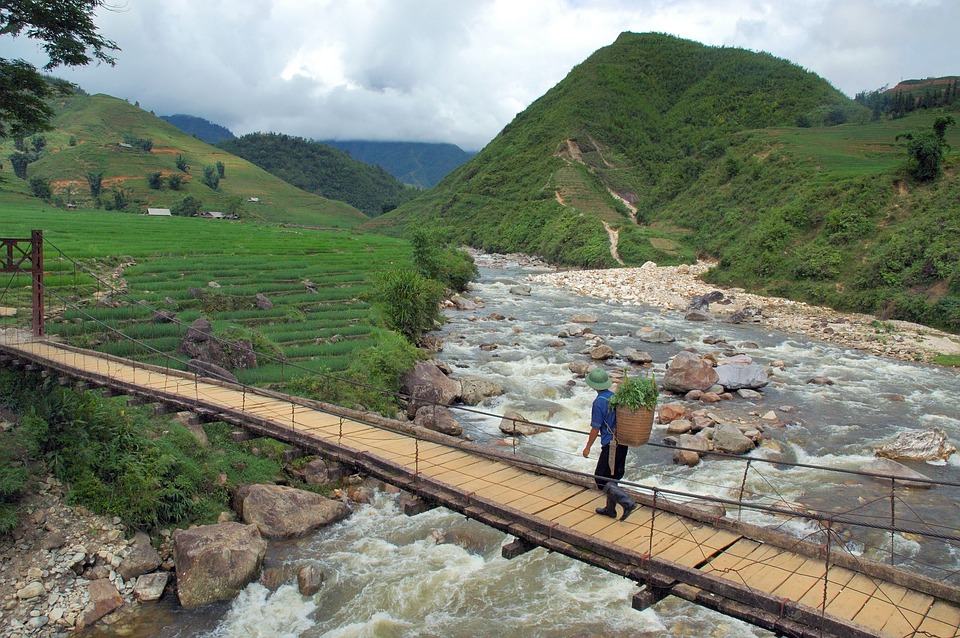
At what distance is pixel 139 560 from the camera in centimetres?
1058

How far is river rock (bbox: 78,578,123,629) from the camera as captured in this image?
951 centimetres

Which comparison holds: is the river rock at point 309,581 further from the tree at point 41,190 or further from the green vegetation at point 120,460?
the tree at point 41,190

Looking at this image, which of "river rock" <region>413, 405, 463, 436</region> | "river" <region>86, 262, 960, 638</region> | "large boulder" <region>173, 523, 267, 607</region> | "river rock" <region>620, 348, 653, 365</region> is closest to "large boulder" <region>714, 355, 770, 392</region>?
"river" <region>86, 262, 960, 638</region>

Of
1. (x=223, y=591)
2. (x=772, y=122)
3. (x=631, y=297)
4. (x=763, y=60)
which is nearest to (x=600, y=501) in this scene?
(x=223, y=591)

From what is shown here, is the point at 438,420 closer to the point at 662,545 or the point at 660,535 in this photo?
the point at 660,535

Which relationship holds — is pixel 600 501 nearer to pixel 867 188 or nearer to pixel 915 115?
pixel 867 188

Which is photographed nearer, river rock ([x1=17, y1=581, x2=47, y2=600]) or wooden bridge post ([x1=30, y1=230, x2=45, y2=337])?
river rock ([x1=17, y1=581, x2=47, y2=600])

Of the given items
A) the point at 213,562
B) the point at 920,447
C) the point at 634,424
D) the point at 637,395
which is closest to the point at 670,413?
the point at 920,447

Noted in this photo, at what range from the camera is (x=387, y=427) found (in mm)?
12000

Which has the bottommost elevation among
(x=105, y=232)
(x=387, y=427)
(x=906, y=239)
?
(x=387, y=427)

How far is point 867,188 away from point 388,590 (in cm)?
4625

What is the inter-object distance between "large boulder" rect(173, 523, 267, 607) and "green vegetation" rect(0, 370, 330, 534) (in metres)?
1.37

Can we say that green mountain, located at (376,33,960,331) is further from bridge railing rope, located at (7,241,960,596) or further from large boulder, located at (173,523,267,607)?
large boulder, located at (173,523,267,607)

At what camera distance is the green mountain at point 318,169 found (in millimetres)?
175125
